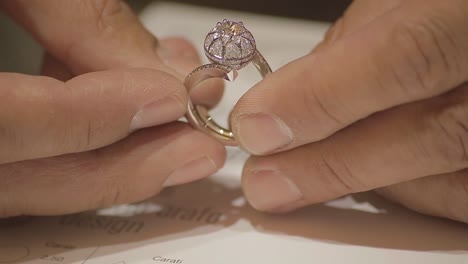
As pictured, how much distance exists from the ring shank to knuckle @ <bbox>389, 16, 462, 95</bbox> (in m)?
0.17

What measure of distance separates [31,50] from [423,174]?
0.77m

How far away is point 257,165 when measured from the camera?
638mm

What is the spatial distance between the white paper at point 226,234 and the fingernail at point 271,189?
0.03 meters

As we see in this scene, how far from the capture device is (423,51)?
1.65ft

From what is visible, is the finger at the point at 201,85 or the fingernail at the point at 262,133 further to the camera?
the finger at the point at 201,85

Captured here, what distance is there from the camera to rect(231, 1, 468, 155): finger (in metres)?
0.50

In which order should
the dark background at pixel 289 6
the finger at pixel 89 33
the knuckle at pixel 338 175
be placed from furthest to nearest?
1. the dark background at pixel 289 6
2. the finger at pixel 89 33
3. the knuckle at pixel 338 175

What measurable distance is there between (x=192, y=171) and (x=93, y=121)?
14 centimetres

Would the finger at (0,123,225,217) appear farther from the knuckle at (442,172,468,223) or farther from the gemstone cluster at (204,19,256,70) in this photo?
the knuckle at (442,172,468,223)

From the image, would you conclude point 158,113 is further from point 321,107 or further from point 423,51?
point 423,51

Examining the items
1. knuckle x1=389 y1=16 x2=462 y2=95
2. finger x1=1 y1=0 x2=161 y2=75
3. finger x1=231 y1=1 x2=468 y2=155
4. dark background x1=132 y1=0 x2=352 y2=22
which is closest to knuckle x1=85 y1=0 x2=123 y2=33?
finger x1=1 y1=0 x2=161 y2=75

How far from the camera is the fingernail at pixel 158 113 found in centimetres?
62

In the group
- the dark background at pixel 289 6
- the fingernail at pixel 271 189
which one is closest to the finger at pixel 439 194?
the fingernail at pixel 271 189

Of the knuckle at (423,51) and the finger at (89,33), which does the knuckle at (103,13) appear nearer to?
the finger at (89,33)
